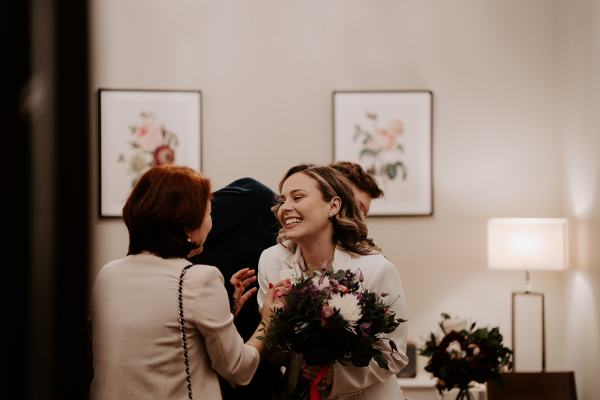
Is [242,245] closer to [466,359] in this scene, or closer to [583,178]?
[466,359]

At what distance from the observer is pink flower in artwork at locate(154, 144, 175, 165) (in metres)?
4.53

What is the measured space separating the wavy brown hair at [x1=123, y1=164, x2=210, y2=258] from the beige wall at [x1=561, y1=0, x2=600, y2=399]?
301cm

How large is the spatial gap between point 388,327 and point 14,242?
172 cm

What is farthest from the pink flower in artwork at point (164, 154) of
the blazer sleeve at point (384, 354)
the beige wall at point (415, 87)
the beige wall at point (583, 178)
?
the beige wall at point (583, 178)

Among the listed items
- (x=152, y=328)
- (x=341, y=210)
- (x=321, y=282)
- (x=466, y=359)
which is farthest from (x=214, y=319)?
(x=466, y=359)

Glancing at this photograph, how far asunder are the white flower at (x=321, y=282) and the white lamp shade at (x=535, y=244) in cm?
235

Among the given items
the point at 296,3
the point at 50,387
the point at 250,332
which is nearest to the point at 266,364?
the point at 250,332

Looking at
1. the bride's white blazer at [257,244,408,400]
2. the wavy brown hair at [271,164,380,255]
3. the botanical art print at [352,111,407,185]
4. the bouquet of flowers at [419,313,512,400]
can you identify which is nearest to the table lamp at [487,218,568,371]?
the botanical art print at [352,111,407,185]

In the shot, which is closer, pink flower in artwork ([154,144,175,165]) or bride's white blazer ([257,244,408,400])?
bride's white blazer ([257,244,408,400])

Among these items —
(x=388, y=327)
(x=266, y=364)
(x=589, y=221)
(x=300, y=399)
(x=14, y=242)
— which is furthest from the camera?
(x=589, y=221)

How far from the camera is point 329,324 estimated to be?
1892 millimetres

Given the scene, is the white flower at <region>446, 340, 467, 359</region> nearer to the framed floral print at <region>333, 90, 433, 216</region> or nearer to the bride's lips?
the bride's lips

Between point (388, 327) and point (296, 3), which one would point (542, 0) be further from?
point (388, 327)

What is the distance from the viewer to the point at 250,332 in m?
2.42
